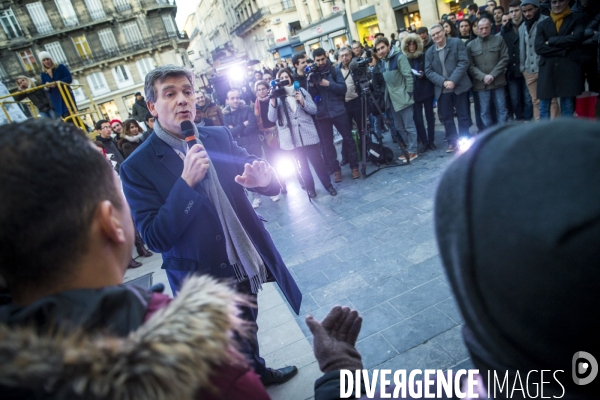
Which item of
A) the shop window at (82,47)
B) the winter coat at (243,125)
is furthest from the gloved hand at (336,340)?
the shop window at (82,47)

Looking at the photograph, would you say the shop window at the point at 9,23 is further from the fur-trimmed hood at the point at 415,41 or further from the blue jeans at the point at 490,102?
the blue jeans at the point at 490,102

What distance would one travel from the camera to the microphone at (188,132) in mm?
2002

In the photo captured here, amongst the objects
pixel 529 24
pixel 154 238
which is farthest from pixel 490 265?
pixel 529 24

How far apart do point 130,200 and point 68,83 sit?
7941mm

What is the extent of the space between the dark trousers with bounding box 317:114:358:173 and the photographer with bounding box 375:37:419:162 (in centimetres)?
97

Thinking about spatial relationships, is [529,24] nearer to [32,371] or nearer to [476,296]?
[476,296]

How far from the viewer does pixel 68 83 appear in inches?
314

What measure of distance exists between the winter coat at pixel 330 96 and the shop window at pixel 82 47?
39577 mm

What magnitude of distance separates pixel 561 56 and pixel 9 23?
147ft

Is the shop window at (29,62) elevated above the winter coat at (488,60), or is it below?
above

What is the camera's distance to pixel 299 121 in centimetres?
570

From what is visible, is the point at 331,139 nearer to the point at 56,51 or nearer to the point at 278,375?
the point at 278,375

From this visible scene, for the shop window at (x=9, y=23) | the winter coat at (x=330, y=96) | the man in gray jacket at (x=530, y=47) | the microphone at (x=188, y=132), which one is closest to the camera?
the microphone at (x=188, y=132)

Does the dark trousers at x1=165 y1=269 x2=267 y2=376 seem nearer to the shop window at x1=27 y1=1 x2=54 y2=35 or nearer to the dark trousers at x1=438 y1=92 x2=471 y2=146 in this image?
the dark trousers at x1=438 y1=92 x2=471 y2=146
